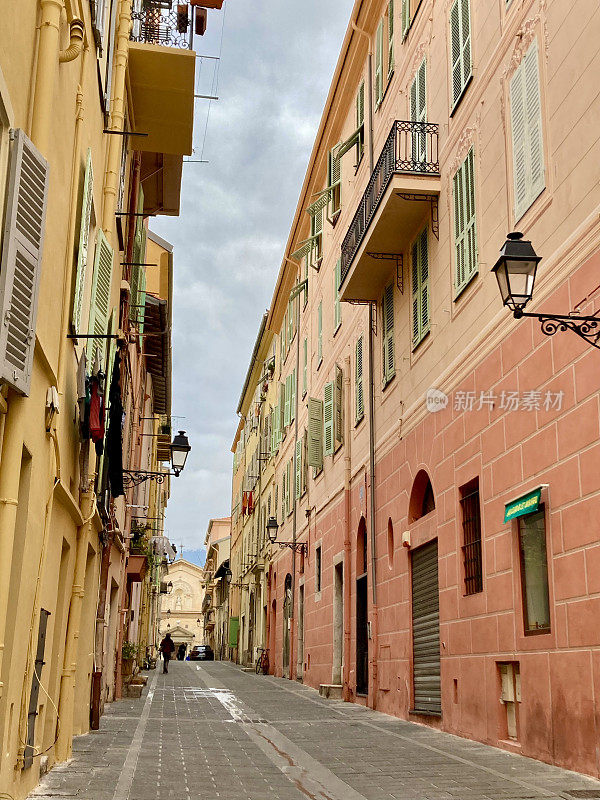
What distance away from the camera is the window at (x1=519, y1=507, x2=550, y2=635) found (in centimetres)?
984

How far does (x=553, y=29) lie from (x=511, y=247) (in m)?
3.94

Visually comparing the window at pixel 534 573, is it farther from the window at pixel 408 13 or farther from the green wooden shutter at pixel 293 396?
the green wooden shutter at pixel 293 396

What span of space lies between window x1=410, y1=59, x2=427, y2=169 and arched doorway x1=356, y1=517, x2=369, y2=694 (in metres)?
7.73

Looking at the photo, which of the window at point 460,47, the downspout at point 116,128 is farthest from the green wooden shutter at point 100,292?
the window at point 460,47

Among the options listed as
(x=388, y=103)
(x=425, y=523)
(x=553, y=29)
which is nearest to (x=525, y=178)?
(x=553, y=29)

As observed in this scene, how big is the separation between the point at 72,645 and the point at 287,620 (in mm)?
22633

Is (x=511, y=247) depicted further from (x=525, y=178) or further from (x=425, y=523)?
(x=425, y=523)

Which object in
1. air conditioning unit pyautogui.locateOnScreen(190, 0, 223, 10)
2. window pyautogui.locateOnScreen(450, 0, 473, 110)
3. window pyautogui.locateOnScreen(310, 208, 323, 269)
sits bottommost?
window pyautogui.locateOnScreen(450, 0, 473, 110)

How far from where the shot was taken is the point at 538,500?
31.4 feet

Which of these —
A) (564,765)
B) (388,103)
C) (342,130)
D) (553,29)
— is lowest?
(564,765)

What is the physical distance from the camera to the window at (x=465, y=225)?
1261cm

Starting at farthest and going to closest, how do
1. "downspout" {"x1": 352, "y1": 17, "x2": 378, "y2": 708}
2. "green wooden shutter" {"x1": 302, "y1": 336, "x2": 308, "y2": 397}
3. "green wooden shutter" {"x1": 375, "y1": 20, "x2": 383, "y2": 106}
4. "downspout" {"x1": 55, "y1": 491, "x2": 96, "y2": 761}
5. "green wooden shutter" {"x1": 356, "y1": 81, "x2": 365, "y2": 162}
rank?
"green wooden shutter" {"x1": 302, "y1": 336, "x2": 308, "y2": 397}, "green wooden shutter" {"x1": 356, "y1": 81, "x2": 365, "y2": 162}, "green wooden shutter" {"x1": 375, "y1": 20, "x2": 383, "y2": 106}, "downspout" {"x1": 352, "y1": 17, "x2": 378, "y2": 708}, "downspout" {"x1": 55, "y1": 491, "x2": 96, "y2": 761}

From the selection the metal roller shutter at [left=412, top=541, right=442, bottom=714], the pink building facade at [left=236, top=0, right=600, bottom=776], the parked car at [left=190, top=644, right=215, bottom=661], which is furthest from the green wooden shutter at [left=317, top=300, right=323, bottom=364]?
the parked car at [left=190, top=644, right=215, bottom=661]

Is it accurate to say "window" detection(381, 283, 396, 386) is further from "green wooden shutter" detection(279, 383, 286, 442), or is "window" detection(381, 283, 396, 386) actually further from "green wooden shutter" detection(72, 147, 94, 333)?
"green wooden shutter" detection(279, 383, 286, 442)
